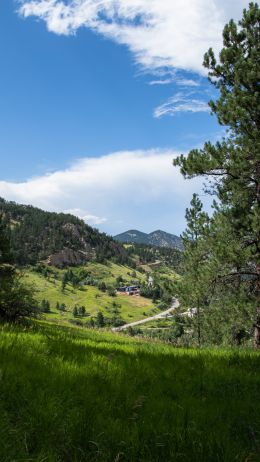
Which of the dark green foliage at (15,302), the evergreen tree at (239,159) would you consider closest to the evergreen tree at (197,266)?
the evergreen tree at (239,159)

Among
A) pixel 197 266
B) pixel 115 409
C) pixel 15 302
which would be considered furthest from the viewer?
pixel 197 266

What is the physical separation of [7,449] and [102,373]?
2594mm

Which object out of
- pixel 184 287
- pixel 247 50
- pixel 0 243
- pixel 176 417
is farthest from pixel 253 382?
pixel 0 243

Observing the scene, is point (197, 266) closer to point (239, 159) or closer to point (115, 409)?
point (239, 159)

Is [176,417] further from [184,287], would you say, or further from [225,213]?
[184,287]

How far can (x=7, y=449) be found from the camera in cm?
306

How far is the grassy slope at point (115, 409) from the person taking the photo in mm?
3523

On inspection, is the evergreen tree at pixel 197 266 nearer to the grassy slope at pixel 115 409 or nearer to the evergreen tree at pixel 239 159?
the evergreen tree at pixel 239 159

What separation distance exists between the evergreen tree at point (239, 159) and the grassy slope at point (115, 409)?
47.3 feet

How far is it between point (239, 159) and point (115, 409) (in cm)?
1697

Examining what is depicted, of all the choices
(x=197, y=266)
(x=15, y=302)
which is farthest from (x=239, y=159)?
(x=197, y=266)

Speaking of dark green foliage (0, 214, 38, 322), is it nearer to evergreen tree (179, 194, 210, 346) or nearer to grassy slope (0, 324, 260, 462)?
grassy slope (0, 324, 260, 462)

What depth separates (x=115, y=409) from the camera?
14.7ft

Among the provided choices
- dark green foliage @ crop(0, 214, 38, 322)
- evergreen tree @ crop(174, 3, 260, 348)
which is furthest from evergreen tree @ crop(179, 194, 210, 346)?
dark green foliage @ crop(0, 214, 38, 322)
